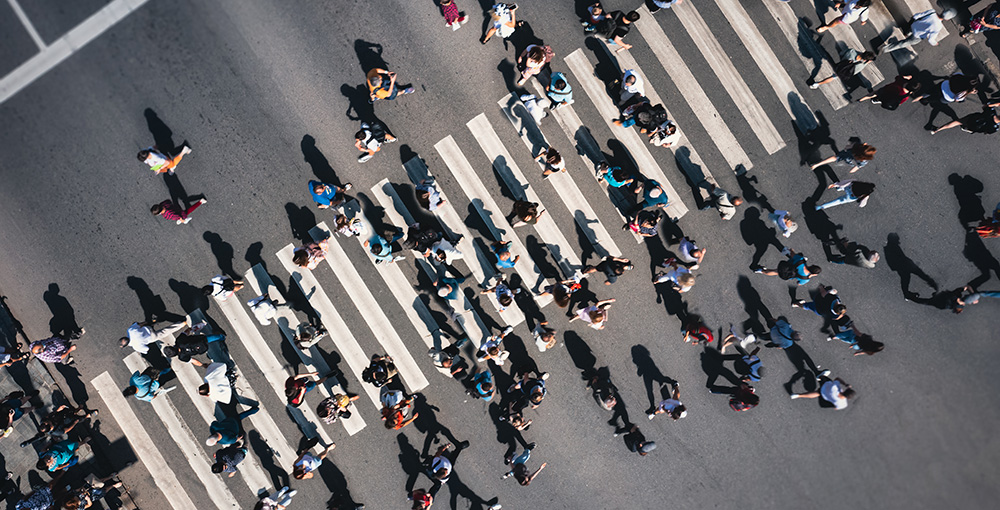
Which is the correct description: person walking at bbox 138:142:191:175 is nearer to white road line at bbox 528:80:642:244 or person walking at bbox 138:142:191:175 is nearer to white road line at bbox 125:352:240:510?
white road line at bbox 125:352:240:510

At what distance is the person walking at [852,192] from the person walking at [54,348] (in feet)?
57.6

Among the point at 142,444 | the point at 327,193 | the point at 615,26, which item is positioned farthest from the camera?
the point at 142,444

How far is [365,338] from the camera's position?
→ 10.3m

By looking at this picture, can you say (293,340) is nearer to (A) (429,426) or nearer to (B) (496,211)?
(A) (429,426)

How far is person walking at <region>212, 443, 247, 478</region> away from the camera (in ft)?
31.4

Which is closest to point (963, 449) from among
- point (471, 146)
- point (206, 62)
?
point (471, 146)

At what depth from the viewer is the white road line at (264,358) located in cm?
1030

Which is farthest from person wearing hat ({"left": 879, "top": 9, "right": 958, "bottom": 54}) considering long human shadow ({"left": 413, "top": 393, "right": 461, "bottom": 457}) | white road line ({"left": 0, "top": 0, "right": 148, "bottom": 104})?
white road line ({"left": 0, "top": 0, "right": 148, "bottom": 104})

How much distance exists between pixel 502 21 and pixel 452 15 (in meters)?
1.19

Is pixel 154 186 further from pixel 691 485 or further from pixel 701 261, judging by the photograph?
pixel 691 485

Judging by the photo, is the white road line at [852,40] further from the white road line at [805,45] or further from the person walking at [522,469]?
the person walking at [522,469]

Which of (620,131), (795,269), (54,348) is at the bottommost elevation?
(795,269)

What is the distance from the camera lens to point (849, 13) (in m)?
9.80

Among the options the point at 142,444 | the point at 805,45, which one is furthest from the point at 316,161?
the point at 805,45
